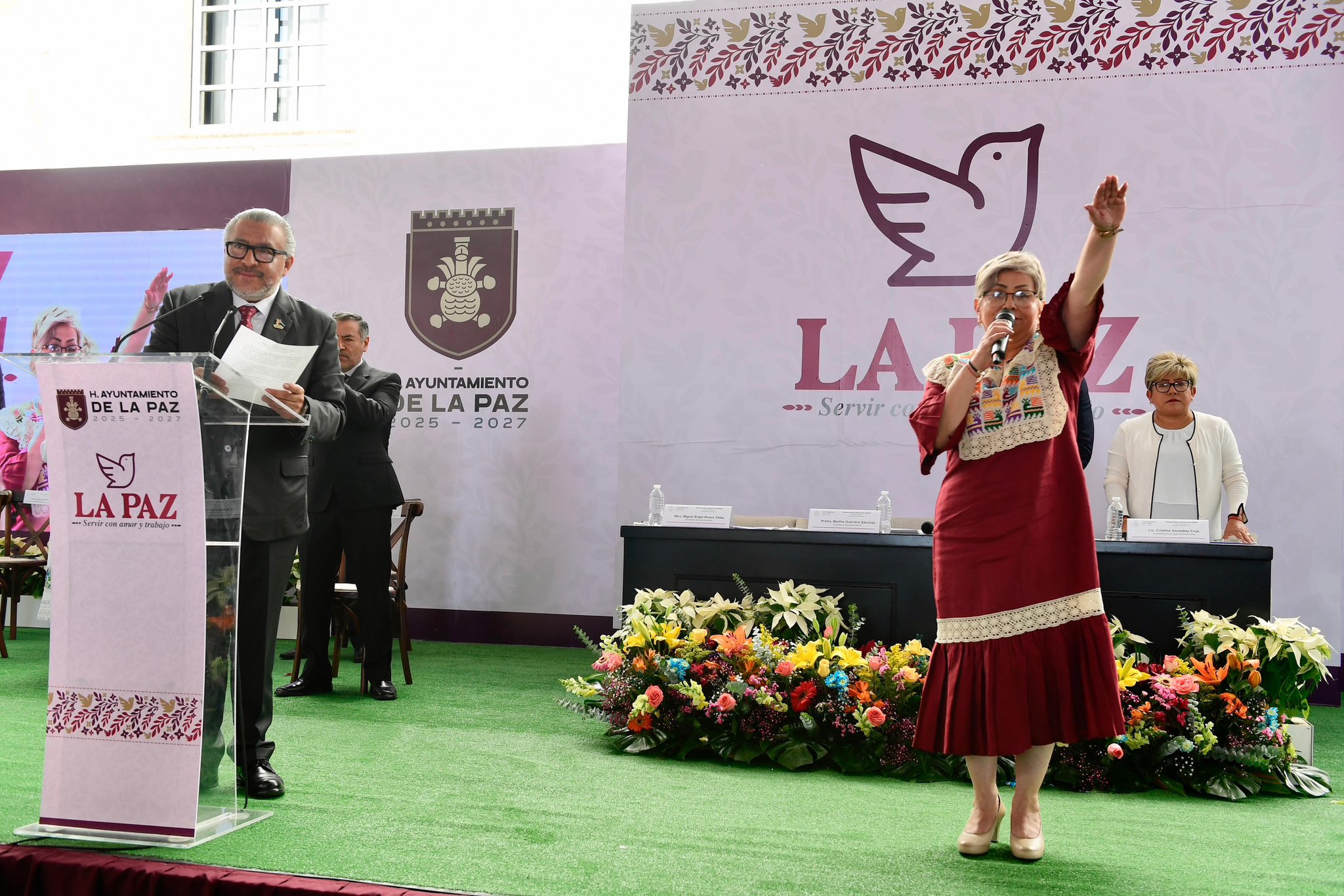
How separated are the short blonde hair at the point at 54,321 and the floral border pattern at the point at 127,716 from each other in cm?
584

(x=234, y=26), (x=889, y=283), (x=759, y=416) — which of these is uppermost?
(x=234, y=26)

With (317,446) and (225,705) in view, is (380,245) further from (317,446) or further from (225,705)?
(225,705)

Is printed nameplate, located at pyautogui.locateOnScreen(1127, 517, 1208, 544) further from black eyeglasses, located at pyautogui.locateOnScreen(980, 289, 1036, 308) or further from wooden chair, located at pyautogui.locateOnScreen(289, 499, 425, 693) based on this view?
wooden chair, located at pyautogui.locateOnScreen(289, 499, 425, 693)

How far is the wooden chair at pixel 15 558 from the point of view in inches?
246

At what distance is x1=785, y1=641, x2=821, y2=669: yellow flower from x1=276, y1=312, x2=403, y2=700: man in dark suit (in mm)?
1980

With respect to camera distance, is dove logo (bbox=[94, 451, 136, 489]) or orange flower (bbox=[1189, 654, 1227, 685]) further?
orange flower (bbox=[1189, 654, 1227, 685])

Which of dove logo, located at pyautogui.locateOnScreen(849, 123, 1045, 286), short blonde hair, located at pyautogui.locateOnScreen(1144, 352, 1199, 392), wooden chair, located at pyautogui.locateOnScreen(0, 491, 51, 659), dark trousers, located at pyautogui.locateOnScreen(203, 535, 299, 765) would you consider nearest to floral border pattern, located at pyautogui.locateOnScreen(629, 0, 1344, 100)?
dove logo, located at pyautogui.locateOnScreen(849, 123, 1045, 286)

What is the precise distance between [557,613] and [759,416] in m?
1.91

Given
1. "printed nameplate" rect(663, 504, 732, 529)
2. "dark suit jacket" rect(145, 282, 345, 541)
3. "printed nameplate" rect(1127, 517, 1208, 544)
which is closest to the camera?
"dark suit jacket" rect(145, 282, 345, 541)

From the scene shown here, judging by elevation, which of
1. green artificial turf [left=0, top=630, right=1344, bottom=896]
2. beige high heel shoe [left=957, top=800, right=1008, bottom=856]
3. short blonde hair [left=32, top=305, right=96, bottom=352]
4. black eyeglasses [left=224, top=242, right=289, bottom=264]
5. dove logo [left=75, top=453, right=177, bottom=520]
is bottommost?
green artificial turf [left=0, top=630, right=1344, bottom=896]

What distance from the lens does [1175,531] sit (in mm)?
4086

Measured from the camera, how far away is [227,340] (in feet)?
9.78

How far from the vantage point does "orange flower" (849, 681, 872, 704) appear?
3.68 meters

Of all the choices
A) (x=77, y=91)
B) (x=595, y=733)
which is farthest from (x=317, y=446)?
(x=77, y=91)
